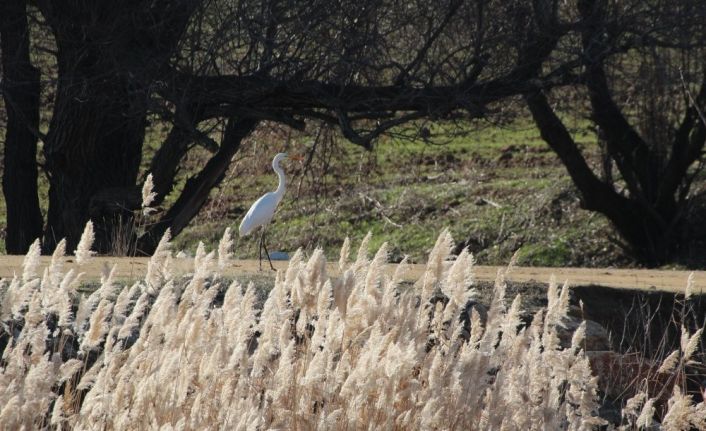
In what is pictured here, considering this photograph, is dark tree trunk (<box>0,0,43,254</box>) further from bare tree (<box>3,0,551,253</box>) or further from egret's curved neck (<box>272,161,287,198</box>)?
egret's curved neck (<box>272,161,287,198</box>)

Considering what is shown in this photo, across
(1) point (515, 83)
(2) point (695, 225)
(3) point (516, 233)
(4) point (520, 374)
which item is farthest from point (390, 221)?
(4) point (520, 374)

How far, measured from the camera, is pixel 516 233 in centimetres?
1792

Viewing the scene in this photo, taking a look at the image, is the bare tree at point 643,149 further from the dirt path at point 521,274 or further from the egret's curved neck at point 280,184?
the egret's curved neck at point 280,184

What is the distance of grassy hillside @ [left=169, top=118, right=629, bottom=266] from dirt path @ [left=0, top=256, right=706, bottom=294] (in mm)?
4801

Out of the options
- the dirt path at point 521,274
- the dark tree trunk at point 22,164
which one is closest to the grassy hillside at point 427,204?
the dark tree trunk at point 22,164

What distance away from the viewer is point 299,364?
4.21m

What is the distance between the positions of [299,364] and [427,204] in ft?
50.0

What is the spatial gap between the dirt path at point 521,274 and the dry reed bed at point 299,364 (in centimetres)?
425

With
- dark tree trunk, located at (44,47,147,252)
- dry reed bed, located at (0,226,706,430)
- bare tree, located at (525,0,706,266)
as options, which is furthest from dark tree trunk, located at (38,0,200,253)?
dry reed bed, located at (0,226,706,430)

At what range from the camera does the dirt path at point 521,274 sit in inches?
346

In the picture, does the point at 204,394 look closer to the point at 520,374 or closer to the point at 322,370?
the point at 322,370

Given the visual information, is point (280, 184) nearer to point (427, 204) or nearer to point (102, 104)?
point (102, 104)

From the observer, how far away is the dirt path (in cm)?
878

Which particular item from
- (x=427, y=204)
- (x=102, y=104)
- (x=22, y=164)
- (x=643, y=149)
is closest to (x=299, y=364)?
(x=102, y=104)
